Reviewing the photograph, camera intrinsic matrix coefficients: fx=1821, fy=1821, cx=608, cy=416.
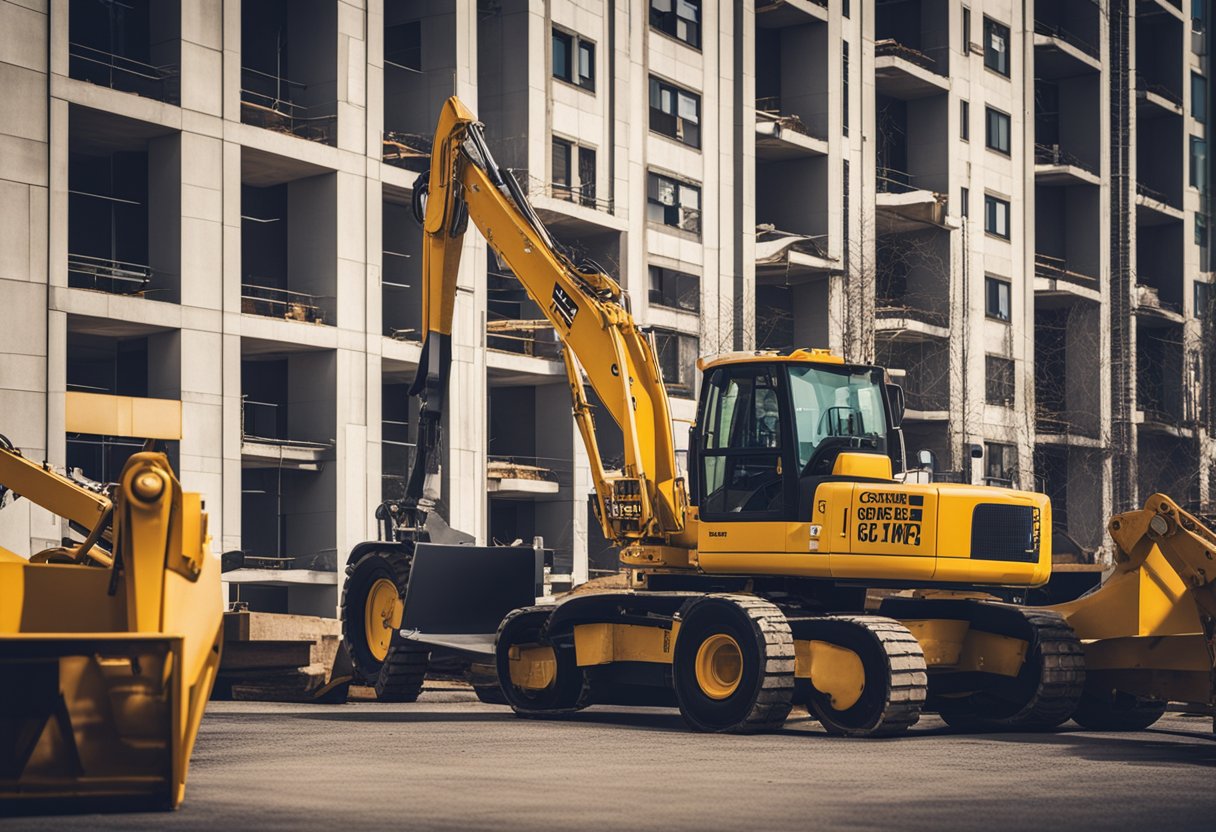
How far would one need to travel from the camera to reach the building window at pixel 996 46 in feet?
225

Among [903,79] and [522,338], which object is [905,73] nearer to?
[903,79]

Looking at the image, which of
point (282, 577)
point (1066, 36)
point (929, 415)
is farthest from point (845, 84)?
point (282, 577)

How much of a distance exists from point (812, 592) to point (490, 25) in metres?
31.9

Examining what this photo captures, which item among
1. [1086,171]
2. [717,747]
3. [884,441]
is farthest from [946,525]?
[1086,171]

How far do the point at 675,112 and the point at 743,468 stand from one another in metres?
35.6

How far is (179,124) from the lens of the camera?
1543 inches

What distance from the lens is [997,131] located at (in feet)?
227

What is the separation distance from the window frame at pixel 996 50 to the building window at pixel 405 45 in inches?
1093

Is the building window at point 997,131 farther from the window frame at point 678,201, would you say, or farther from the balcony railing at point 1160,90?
the window frame at point 678,201

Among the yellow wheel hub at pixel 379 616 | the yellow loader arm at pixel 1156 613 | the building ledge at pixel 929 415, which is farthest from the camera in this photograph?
the building ledge at pixel 929 415

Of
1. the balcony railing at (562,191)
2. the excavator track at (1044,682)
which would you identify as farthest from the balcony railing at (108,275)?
the excavator track at (1044,682)

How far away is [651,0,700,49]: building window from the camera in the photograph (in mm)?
54375

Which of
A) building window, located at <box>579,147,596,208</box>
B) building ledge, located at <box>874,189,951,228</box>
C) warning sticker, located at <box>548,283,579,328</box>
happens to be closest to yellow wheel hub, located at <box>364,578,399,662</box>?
warning sticker, located at <box>548,283,579,328</box>

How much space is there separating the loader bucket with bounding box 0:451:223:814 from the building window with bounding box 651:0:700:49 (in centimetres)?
4432
